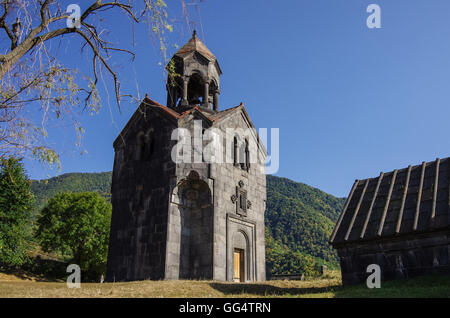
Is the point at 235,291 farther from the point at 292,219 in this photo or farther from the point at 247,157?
the point at 292,219

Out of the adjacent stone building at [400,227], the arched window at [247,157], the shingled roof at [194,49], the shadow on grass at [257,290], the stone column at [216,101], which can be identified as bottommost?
the shadow on grass at [257,290]

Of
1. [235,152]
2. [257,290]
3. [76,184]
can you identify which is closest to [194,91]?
[235,152]

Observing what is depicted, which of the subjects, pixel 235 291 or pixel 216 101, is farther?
pixel 216 101

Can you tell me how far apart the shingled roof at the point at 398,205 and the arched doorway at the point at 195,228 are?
5545mm

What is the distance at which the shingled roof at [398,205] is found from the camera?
10094mm

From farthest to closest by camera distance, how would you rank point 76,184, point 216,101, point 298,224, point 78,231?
point 76,184
point 298,224
point 78,231
point 216,101

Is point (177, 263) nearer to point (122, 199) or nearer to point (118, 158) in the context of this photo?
point (122, 199)

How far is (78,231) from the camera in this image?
2878 cm

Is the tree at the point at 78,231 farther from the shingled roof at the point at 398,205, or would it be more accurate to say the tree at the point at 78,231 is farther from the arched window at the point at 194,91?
the shingled roof at the point at 398,205

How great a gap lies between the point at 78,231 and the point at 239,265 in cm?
1721

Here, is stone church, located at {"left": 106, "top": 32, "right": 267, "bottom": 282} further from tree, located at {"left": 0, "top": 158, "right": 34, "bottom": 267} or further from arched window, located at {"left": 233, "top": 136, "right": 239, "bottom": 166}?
tree, located at {"left": 0, "top": 158, "right": 34, "bottom": 267}

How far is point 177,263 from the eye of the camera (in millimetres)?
14672

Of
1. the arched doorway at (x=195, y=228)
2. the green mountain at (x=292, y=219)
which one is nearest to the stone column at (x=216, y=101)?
the arched doorway at (x=195, y=228)
